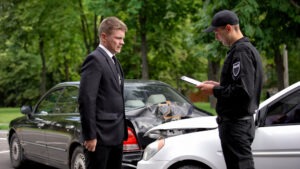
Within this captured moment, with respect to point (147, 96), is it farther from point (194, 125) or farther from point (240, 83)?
point (240, 83)

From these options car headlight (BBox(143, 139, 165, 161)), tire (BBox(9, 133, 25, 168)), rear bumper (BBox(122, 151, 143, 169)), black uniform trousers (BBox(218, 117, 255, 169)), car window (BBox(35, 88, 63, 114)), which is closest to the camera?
black uniform trousers (BBox(218, 117, 255, 169))

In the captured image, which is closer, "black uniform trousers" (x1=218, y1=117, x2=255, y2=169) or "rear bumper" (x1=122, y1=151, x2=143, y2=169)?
"black uniform trousers" (x1=218, y1=117, x2=255, y2=169)

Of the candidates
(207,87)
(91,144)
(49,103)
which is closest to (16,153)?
(49,103)

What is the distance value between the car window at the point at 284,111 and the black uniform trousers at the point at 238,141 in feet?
2.47

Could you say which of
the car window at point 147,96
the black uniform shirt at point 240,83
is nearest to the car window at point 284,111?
the black uniform shirt at point 240,83

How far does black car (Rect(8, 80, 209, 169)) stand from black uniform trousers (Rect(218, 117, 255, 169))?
237 cm

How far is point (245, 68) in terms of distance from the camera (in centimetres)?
418

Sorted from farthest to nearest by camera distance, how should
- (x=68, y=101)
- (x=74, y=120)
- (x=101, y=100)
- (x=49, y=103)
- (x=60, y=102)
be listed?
(x=49, y=103) < (x=60, y=102) < (x=68, y=101) < (x=74, y=120) < (x=101, y=100)

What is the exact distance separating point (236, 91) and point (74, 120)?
3621 millimetres

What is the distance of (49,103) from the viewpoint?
8688 mm

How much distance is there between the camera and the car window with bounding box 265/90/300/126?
503 cm

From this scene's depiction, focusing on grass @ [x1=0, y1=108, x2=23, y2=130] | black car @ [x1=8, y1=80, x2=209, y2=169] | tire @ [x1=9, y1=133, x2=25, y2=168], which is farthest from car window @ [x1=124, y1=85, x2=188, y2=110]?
grass @ [x1=0, y1=108, x2=23, y2=130]

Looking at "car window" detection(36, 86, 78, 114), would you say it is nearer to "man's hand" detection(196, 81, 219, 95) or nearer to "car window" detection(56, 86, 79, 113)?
"car window" detection(56, 86, 79, 113)

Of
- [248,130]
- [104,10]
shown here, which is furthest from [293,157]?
[104,10]
